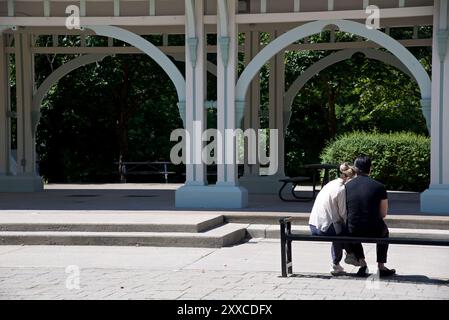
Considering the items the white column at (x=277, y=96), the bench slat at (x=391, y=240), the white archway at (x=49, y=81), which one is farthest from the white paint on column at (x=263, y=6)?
the bench slat at (x=391, y=240)

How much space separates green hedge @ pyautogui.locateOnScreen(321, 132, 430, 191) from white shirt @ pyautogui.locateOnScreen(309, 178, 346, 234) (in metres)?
12.6

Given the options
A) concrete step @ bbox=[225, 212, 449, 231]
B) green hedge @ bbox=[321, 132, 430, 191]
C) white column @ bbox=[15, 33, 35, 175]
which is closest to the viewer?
concrete step @ bbox=[225, 212, 449, 231]

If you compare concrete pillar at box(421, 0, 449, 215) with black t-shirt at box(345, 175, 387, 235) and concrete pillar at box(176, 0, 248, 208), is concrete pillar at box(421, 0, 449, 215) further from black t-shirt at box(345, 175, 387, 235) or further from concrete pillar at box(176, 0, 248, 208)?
black t-shirt at box(345, 175, 387, 235)

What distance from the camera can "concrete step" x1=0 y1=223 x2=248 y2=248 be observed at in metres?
12.5

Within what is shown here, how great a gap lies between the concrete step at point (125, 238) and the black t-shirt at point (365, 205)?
338cm

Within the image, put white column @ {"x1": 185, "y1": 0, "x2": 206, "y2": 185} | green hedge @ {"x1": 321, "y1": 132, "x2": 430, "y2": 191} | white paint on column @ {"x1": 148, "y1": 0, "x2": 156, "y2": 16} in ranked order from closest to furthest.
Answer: white column @ {"x1": 185, "y1": 0, "x2": 206, "y2": 185} < white paint on column @ {"x1": 148, "y1": 0, "x2": 156, "y2": 16} < green hedge @ {"x1": 321, "y1": 132, "x2": 430, "y2": 191}

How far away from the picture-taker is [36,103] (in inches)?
842

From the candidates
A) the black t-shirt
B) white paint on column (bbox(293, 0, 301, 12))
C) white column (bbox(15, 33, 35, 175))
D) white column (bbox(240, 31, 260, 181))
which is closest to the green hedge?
white column (bbox(240, 31, 260, 181))

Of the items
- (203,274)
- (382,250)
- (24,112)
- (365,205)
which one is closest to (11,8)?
(24,112)

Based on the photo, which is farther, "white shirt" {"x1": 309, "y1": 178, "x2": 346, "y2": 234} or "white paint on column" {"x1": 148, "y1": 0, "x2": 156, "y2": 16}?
"white paint on column" {"x1": 148, "y1": 0, "x2": 156, "y2": 16}

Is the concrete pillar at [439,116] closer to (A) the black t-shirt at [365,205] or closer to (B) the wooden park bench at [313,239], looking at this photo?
(B) the wooden park bench at [313,239]

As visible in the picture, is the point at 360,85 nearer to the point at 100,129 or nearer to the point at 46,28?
the point at 100,129

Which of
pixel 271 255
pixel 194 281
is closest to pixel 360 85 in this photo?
pixel 271 255
